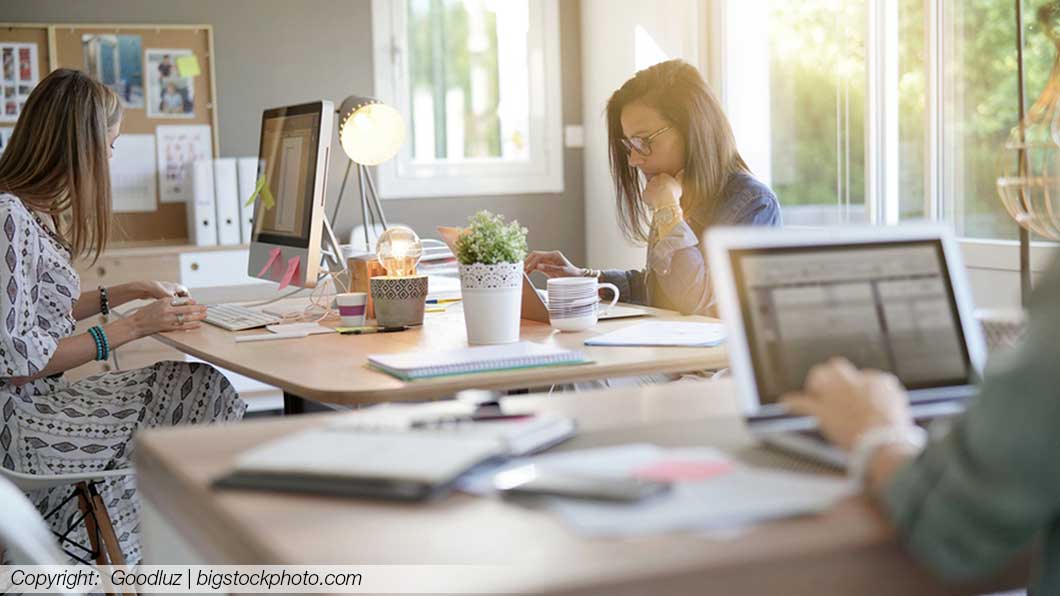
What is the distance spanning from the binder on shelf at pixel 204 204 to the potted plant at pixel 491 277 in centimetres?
282

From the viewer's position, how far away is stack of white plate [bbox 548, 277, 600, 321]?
2189mm

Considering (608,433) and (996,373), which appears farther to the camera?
(608,433)

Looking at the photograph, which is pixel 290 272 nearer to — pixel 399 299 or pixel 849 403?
pixel 399 299

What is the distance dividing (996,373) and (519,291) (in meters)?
1.25

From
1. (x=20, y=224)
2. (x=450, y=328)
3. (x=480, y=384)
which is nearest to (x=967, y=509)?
(x=480, y=384)

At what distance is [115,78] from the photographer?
15.8 feet

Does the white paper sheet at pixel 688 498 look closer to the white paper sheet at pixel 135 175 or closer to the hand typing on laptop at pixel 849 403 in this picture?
the hand typing on laptop at pixel 849 403

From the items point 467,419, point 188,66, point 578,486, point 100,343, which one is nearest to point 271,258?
point 100,343

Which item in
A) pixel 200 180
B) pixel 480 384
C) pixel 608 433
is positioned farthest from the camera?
pixel 200 180

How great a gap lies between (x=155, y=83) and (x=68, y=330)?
283cm

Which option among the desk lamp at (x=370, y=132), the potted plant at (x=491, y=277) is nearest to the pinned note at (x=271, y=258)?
the desk lamp at (x=370, y=132)

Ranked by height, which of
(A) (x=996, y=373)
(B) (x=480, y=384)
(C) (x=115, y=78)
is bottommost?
(B) (x=480, y=384)

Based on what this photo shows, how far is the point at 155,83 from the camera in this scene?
4859 mm

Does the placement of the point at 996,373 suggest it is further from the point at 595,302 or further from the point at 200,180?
the point at 200,180
